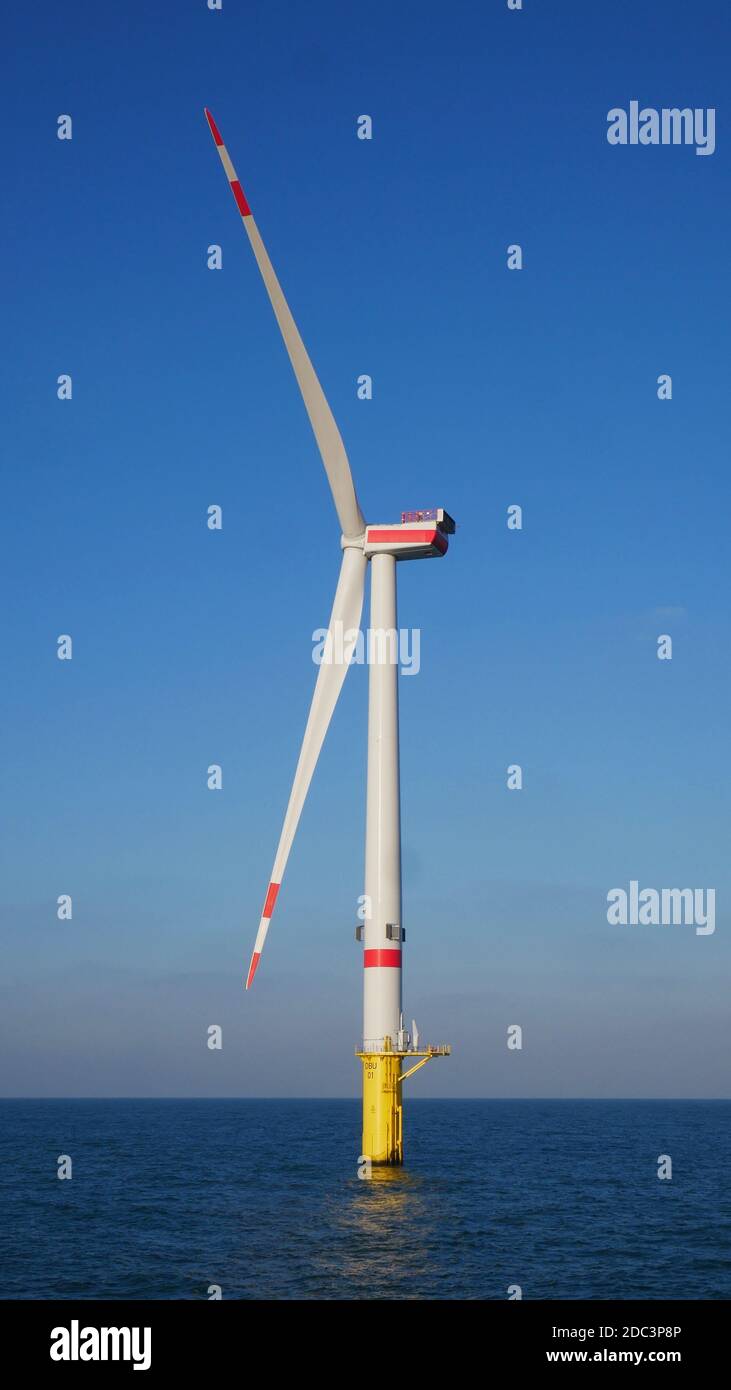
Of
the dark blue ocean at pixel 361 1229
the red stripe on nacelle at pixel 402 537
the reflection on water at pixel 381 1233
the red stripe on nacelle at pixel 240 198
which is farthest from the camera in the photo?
the red stripe on nacelle at pixel 402 537

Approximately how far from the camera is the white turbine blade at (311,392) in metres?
83.3

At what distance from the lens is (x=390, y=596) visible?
9881 cm

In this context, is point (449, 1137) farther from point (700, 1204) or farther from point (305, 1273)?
point (305, 1273)

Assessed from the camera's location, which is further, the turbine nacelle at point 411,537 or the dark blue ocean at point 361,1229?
the turbine nacelle at point 411,537

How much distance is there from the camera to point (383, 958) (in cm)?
8912

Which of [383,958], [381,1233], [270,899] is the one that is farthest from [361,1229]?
[270,899]

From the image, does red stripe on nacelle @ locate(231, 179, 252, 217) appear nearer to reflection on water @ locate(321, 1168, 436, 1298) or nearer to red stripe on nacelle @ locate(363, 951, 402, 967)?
red stripe on nacelle @ locate(363, 951, 402, 967)

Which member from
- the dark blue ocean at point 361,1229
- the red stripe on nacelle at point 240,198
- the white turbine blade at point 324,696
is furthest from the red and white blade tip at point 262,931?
the red stripe on nacelle at point 240,198

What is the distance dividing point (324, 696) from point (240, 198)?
33436 millimetres

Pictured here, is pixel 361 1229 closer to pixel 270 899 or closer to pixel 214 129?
pixel 270 899

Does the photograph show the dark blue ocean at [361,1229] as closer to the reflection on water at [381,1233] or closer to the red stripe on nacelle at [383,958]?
the reflection on water at [381,1233]

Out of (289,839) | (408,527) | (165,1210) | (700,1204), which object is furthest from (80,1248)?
(408,527)

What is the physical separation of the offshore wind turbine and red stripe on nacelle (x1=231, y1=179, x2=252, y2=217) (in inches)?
2.9
